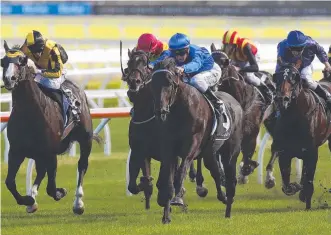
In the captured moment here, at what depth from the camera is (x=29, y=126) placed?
10.3m

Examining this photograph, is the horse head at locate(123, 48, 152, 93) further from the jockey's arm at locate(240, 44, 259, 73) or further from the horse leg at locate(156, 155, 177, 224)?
the jockey's arm at locate(240, 44, 259, 73)

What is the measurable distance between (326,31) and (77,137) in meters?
19.2

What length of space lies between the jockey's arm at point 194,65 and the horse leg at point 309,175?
1.44 meters

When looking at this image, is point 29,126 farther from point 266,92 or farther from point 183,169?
point 266,92

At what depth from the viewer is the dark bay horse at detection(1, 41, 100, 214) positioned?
9.95m

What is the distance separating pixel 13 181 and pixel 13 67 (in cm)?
93

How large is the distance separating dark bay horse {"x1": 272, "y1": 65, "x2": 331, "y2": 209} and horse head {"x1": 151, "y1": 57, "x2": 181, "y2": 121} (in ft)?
5.50

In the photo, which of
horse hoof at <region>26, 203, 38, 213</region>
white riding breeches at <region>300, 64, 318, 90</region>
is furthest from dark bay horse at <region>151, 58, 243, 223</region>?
white riding breeches at <region>300, 64, 318, 90</region>

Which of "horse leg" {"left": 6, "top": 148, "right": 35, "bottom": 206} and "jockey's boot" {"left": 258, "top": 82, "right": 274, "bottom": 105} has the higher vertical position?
"horse leg" {"left": 6, "top": 148, "right": 35, "bottom": 206}

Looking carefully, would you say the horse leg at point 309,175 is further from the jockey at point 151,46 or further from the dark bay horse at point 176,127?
the jockey at point 151,46

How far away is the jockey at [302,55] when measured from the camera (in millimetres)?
11398

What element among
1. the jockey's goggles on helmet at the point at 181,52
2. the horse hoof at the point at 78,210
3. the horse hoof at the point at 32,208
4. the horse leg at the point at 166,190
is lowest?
the horse hoof at the point at 78,210

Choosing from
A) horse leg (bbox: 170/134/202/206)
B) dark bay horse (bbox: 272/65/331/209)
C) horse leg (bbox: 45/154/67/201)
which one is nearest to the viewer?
horse leg (bbox: 170/134/202/206)

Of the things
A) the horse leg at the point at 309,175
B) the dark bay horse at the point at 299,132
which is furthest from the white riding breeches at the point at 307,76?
the horse leg at the point at 309,175
